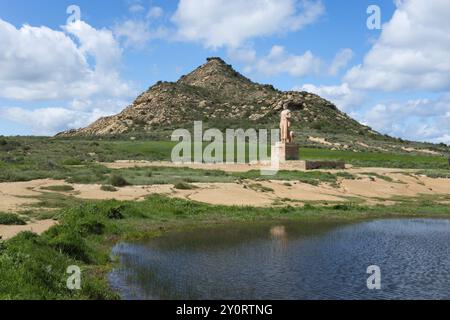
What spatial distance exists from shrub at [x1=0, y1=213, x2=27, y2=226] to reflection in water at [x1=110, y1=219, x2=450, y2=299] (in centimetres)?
429

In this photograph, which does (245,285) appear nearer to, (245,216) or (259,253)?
(259,253)

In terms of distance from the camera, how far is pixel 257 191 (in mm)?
35281

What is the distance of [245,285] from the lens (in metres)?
13.2

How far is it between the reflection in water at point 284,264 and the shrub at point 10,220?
4289mm

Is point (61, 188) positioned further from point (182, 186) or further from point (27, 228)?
point (27, 228)

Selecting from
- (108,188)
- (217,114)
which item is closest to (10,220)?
(108,188)

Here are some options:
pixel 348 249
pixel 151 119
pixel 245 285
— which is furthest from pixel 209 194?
pixel 151 119

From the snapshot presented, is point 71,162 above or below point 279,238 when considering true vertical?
→ above

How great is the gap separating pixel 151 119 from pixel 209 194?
9278 centimetres

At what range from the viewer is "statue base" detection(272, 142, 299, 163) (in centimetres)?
4978

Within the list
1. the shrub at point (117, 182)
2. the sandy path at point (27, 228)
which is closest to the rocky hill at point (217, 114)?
the shrub at point (117, 182)

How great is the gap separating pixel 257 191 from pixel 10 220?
18.3m

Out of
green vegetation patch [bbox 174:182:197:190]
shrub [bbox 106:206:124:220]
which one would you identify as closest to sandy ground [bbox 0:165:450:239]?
green vegetation patch [bbox 174:182:197:190]

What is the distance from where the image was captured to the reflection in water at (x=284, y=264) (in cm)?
1277
